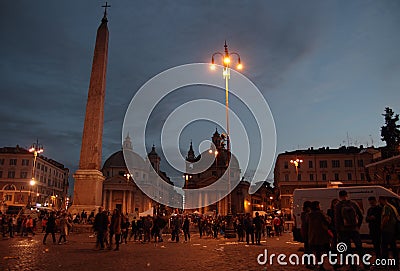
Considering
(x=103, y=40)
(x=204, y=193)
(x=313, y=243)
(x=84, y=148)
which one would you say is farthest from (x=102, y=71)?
(x=204, y=193)

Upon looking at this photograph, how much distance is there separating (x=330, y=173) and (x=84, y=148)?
184ft

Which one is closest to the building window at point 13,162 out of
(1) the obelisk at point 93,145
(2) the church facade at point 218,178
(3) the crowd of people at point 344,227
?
(2) the church facade at point 218,178

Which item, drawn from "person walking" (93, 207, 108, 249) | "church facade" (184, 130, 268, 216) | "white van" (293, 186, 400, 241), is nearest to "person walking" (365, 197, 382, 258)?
"white van" (293, 186, 400, 241)

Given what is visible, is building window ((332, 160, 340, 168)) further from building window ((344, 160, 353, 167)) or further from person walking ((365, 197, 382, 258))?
person walking ((365, 197, 382, 258))

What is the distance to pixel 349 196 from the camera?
16.9 metres

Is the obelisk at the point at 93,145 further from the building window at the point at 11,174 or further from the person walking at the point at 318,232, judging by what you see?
the building window at the point at 11,174

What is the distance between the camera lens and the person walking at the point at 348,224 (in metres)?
8.13

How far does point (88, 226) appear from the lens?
25.1 metres

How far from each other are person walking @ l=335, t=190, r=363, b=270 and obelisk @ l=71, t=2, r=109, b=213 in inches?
713

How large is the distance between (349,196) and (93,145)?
15743 millimetres

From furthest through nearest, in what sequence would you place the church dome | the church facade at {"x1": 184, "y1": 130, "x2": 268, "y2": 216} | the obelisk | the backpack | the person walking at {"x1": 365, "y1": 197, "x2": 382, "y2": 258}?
the church dome, the church facade at {"x1": 184, "y1": 130, "x2": 268, "y2": 216}, the obelisk, the person walking at {"x1": 365, "y1": 197, "x2": 382, "y2": 258}, the backpack

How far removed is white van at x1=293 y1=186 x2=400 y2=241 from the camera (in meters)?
15.9

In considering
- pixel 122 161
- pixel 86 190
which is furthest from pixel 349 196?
pixel 122 161

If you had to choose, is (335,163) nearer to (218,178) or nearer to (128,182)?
(218,178)
